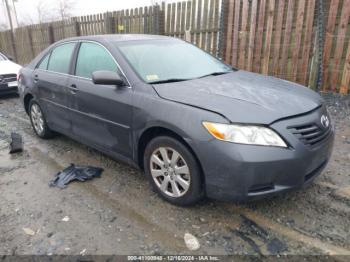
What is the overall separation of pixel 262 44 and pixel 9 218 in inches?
231

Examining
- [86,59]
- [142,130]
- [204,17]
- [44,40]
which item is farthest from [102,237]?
[44,40]

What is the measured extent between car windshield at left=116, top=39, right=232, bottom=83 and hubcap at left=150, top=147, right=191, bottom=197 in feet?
2.56

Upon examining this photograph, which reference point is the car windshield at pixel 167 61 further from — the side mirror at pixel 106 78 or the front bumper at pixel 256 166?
the front bumper at pixel 256 166

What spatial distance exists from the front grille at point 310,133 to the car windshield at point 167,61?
1.32m

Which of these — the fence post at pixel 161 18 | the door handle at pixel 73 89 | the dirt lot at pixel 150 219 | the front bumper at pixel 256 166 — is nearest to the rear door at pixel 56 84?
the door handle at pixel 73 89

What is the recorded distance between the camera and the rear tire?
4.82m

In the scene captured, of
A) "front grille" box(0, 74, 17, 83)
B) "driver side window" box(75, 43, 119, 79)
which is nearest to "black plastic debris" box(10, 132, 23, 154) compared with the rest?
"driver side window" box(75, 43, 119, 79)

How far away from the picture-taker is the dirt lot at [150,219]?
2428mm

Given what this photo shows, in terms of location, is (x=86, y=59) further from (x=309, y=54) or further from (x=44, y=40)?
(x=44, y=40)

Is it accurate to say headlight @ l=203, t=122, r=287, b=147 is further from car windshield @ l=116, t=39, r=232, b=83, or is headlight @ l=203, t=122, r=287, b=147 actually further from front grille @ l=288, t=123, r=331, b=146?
car windshield @ l=116, t=39, r=232, b=83

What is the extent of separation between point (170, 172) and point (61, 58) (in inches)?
101

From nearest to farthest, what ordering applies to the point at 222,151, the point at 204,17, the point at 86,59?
the point at 222,151 < the point at 86,59 < the point at 204,17

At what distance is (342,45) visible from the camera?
5559 millimetres

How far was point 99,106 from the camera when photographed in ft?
11.1
